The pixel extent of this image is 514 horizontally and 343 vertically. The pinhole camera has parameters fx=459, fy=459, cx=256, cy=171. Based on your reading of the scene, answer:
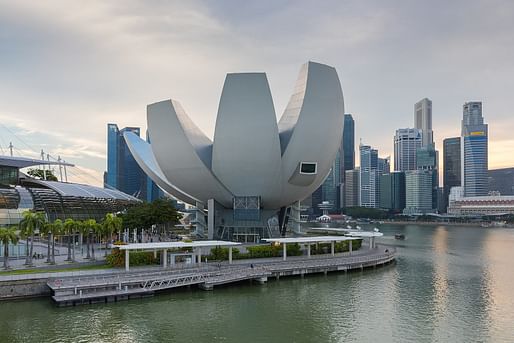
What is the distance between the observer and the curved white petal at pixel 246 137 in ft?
151

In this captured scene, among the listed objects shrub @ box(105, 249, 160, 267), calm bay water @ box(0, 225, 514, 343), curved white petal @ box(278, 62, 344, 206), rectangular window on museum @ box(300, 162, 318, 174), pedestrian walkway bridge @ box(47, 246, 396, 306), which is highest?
curved white petal @ box(278, 62, 344, 206)

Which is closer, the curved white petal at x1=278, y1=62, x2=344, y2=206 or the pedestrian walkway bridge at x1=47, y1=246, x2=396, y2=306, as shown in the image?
the pedestrian walkway bridge at x1=47, y1=246, x2=396, y2=306

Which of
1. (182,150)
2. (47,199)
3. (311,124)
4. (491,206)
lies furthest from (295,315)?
(491,206)

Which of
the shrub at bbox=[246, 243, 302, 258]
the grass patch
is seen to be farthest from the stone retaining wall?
the shrub at bbox=[246, 243, 302, 258]

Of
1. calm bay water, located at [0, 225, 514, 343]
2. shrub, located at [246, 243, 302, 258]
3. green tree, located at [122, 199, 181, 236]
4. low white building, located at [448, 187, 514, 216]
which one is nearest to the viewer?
calm bay water, located at [0, 225, 514, 343]

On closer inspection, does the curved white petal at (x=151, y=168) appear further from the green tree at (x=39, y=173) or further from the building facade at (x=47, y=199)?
the green tree at (x=39, y=173)

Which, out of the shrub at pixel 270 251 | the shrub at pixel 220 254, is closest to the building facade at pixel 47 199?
the shrub at pixel 220 254

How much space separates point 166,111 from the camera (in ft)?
163

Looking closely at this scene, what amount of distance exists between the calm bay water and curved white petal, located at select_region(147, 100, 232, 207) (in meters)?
18.4

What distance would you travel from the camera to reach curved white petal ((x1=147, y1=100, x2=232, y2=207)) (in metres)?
49.6

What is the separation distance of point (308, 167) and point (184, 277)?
22.3 m

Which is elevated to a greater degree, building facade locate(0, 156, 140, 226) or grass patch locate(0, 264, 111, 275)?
building facade locate(0, 156, 140, 226)

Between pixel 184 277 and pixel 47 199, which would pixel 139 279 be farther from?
pixel 47 199

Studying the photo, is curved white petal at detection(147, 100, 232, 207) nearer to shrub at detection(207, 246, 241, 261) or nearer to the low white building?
shrub at detection(207, 246, 241, 261)
